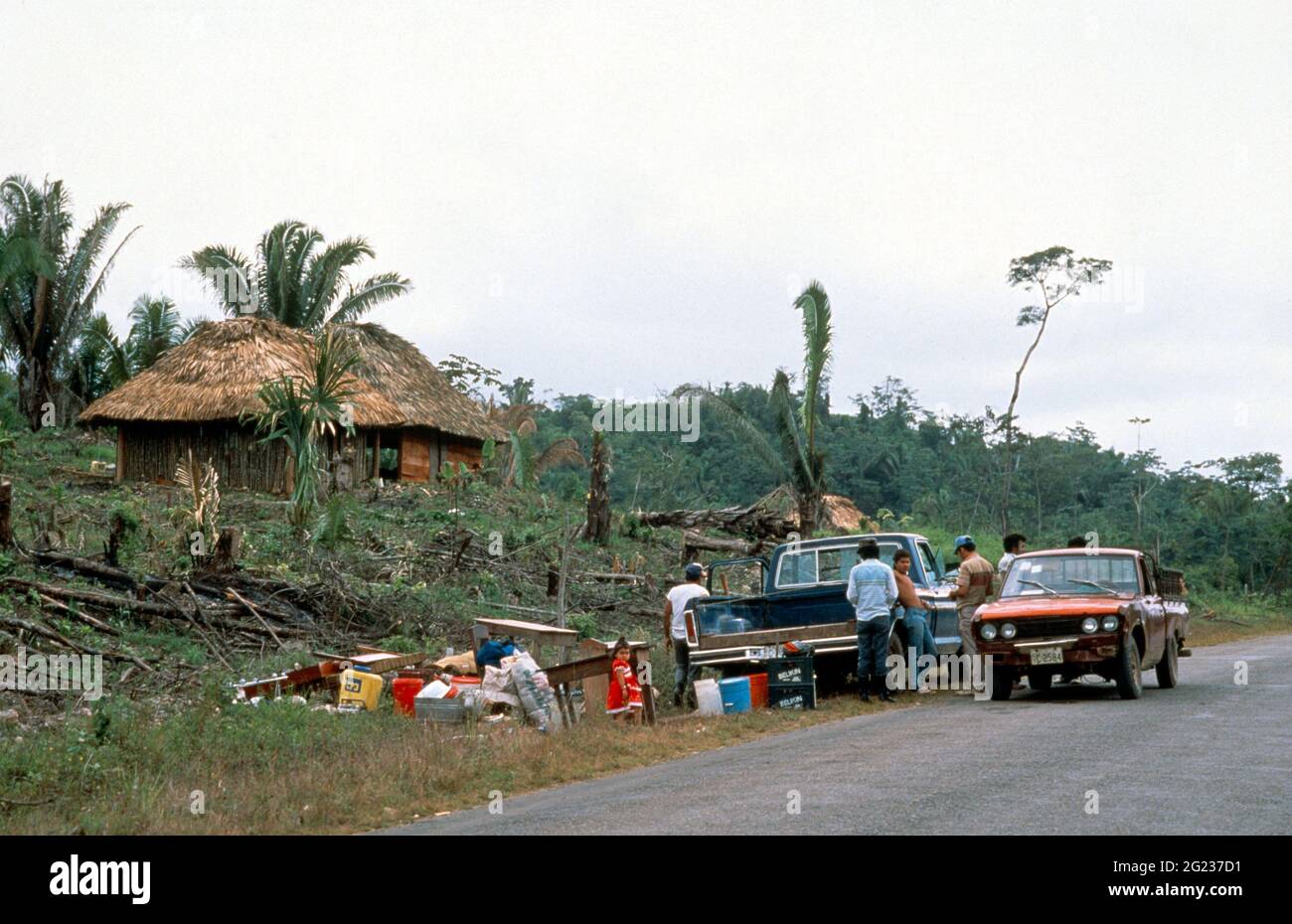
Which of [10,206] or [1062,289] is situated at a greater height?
[10,206]

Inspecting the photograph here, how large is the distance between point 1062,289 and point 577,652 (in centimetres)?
2937

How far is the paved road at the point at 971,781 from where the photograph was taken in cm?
758

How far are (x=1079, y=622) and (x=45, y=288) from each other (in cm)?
3363

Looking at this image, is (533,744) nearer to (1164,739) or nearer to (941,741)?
(941,741)

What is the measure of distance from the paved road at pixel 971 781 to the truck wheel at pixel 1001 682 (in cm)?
65

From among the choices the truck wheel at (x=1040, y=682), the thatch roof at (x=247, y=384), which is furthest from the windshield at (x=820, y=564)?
the thatch roof at (x=247, y=384)

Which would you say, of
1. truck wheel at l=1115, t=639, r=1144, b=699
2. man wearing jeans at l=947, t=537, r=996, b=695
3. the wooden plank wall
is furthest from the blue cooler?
the wooden plank wall

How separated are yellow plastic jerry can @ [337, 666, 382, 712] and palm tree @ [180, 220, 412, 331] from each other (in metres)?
29.1

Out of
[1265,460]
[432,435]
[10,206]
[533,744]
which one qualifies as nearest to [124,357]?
[10,206]

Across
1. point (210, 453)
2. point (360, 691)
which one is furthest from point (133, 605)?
point (210, 453)

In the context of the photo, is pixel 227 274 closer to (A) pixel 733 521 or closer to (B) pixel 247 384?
(B) pixel 247 384

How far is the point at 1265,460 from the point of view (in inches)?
2247

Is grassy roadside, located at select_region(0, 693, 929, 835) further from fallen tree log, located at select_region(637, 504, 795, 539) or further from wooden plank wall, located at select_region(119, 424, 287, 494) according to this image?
wooden plank wall, located at select_region(119, 424, 287, 494)

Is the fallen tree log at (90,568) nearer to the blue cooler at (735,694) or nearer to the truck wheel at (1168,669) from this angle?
the blue cooler at (735,694)
